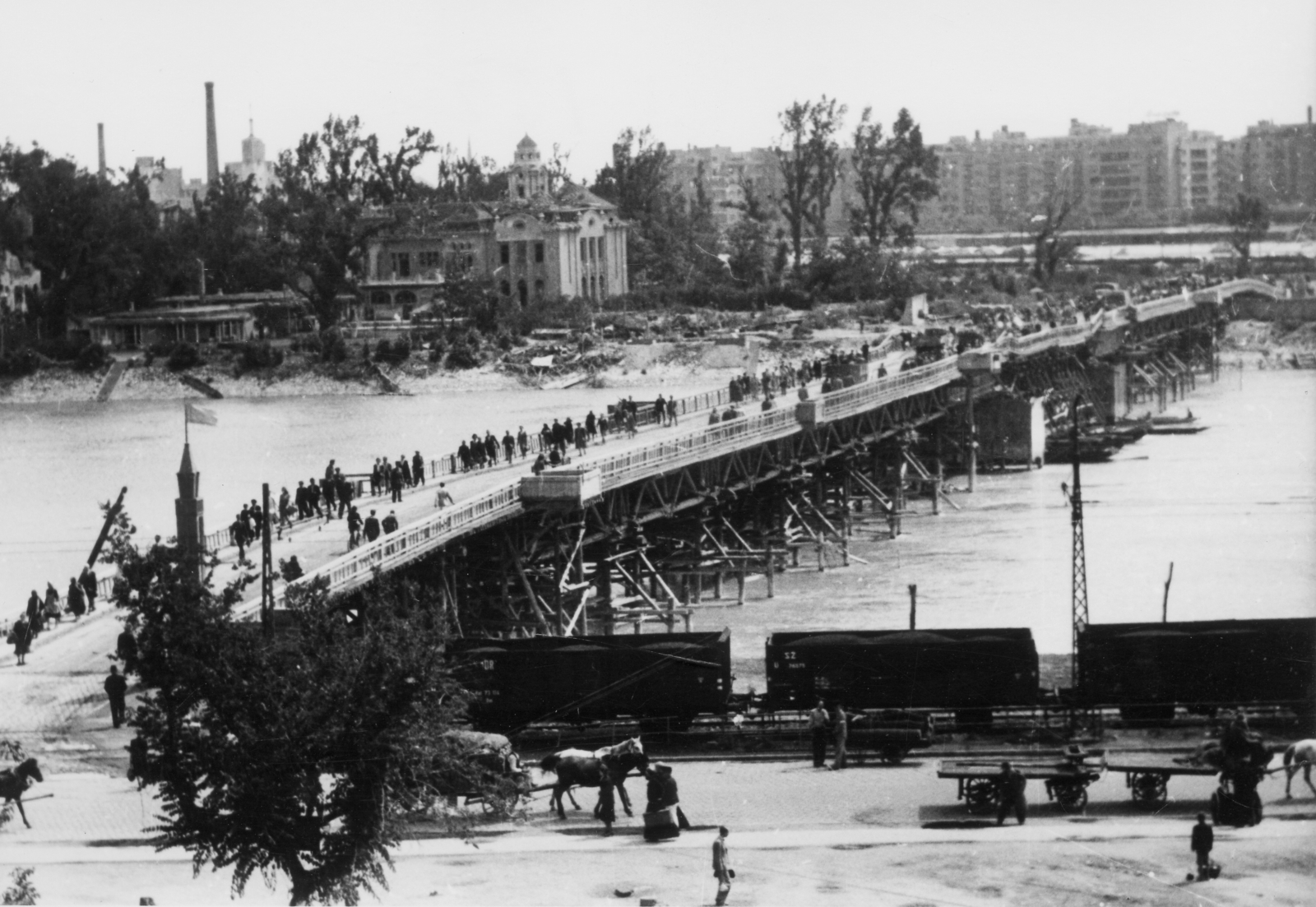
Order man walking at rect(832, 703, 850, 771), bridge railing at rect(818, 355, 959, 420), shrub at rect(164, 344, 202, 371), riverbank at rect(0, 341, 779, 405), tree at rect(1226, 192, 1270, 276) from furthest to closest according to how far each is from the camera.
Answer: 1. tree at rect(1226, 192, 1270, 276)
2. shrub at rect(164, 344, 202, 371)
3. riverbank at rect(0, 341, 779, 405)
4. bridge railing at rect(818, 355, 959, 420)
5. man walking at rect(832, 703, 850, 771)

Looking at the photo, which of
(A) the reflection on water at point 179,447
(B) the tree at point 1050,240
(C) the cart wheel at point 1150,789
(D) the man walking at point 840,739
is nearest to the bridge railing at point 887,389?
(A) the reflection on water at point 179,447

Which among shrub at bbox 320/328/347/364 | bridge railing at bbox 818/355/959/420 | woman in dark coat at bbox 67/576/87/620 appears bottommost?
woman in dark coat at bbox 67/576/87/620

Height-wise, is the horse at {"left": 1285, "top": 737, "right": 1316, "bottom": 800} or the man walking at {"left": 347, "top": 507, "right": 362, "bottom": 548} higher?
the man walking at {"left": 347, "top": 507, "right": 362, "bottom": 548}

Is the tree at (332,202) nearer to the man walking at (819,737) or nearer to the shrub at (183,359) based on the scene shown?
the shrub at (183,359)

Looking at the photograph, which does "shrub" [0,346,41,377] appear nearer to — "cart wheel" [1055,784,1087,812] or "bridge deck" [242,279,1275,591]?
"bridge deck" [242,279,1275,591]

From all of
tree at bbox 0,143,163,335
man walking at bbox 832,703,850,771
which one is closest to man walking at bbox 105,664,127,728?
man walking at bbox 832,703,850,771

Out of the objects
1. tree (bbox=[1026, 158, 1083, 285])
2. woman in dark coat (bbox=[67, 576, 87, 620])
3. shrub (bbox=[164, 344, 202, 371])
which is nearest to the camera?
woman in dark coat (bbox=[67, 576, 87, 620])

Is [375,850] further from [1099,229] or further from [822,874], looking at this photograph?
[1099,229]

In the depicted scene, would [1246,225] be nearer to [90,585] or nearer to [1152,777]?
[90,585]
